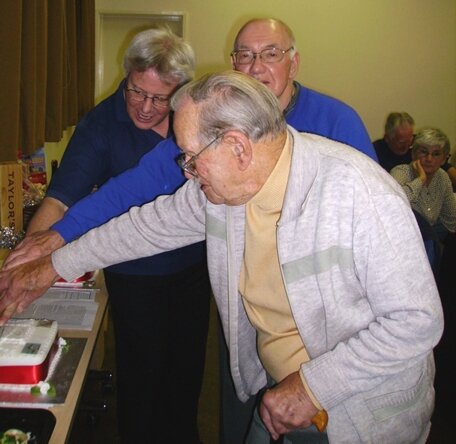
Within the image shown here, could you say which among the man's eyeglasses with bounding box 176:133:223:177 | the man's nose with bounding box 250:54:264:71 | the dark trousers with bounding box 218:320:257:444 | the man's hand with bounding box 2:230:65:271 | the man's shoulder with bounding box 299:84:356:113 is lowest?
the dark trousers with bounding box 218:320:257:444

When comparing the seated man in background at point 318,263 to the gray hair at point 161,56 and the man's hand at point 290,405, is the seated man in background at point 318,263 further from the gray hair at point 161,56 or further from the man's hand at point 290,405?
the gray hair at point 161,56

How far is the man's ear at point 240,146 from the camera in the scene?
0.89 metres

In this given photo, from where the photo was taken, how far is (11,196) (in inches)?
77.6

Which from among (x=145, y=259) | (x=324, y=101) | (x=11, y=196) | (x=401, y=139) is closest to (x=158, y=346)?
(x=145, y=259)

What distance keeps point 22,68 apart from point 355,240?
2055 mm

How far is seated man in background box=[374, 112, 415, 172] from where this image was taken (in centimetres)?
393

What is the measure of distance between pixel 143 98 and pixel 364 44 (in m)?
3.73

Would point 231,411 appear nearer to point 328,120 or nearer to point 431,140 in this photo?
point 328,120

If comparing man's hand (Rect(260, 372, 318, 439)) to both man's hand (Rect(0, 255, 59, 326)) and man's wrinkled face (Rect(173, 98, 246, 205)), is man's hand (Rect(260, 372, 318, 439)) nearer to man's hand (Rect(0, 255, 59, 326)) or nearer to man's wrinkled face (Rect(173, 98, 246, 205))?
man's wrinkled face (Rect(173, 98, 246, 205))

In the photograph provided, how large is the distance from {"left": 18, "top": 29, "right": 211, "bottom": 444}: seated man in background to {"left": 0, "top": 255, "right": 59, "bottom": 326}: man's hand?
0.23m

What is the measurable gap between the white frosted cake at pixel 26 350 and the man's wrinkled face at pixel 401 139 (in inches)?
138

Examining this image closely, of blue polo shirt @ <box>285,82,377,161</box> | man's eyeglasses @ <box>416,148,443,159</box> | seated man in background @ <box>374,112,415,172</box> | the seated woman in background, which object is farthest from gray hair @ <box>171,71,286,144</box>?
seated man in background @ <box>374,112,415,172</box>

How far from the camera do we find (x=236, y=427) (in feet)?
5.01

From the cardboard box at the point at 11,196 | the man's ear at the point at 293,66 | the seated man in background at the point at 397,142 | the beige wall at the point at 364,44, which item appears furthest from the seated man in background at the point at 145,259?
the beige wall at the point at 364,44
